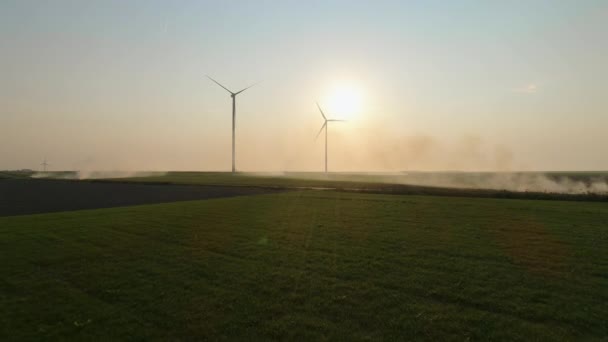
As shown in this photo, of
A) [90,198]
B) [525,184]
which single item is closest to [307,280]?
[90,198]

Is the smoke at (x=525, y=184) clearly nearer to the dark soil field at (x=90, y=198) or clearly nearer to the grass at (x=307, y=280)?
the dark soil field at (x=90, y=198)

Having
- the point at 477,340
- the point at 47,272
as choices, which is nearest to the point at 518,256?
the point at 477,340

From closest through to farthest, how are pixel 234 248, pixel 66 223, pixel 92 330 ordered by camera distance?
pixel 92 330, pixel 234 248, pixel 66 223

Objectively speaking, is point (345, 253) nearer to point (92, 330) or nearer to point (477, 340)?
point (477, 340)

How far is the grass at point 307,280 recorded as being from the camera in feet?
35.4

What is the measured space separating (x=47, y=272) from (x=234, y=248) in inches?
328

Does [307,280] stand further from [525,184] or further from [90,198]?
[525,184]

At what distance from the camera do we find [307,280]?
14805 mm

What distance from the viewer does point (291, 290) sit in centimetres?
1372

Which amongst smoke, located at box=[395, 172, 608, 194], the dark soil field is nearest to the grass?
the dark soil field

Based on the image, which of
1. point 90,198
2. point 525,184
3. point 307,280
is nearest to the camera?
point 307,280

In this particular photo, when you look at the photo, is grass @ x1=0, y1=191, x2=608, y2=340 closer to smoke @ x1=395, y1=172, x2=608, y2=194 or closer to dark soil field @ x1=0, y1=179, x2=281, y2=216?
dark soil field @ x1=0, y1=179, x2=281, y2=216

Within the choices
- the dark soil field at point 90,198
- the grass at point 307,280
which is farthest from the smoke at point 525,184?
the grass at point 307,280

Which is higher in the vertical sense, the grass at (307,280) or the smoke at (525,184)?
the smoke at (525,184)
